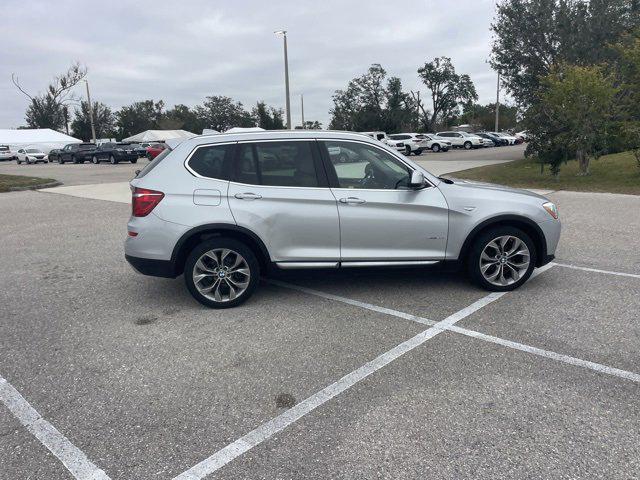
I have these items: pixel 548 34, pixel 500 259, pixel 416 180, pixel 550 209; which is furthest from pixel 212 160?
pixel 548 34

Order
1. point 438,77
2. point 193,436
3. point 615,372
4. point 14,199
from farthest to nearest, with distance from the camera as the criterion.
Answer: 1. point 438,77
2. point 14,199
3. point 615,372
4. point 193,436

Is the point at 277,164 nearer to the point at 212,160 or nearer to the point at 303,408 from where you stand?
the point at 212,160

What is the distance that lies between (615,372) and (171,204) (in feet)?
12.7

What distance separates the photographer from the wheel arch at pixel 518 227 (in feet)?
16.4

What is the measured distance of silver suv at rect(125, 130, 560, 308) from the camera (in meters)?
4.68

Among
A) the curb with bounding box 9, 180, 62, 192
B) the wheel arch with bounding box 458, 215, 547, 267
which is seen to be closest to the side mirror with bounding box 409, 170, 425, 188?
the wheel arch with bounding box 458, 215, 547, 267

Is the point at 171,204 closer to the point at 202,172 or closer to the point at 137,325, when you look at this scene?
the point at 202,172

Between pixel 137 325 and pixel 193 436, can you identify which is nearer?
pixel 193 436

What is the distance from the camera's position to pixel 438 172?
2108 centimetres

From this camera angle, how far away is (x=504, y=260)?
5.18 meters

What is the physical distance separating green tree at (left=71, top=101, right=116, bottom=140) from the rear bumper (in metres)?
80.3

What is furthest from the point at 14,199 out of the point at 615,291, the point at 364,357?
the point at 615,291

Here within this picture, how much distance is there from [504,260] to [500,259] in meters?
0.05

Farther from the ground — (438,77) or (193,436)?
(438,77)
